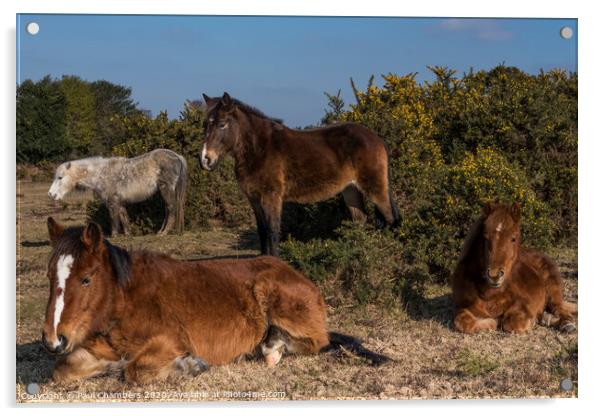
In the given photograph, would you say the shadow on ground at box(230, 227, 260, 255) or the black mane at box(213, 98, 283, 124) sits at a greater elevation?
the black mane at box(213, 98, 283, 124)

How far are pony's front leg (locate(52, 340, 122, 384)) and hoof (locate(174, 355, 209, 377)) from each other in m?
0.39

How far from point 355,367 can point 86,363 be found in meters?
1.91

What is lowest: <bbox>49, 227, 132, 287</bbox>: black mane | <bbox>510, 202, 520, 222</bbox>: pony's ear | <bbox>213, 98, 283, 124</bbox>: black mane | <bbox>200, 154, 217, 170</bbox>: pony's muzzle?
<bbox>49, 227, 132, 287</bbox>: black mane

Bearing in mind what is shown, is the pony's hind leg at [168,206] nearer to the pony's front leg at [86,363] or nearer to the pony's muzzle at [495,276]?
the pony's front leg at [86,363]

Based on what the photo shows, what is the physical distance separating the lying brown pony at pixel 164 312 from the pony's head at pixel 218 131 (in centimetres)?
202

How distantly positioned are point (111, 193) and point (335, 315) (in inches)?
129

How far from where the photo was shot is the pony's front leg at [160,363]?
17.6 feet

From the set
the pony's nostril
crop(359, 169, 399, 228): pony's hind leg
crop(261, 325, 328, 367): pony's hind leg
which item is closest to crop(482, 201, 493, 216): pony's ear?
crop(261, 325, 328, 367): pony's hind leg

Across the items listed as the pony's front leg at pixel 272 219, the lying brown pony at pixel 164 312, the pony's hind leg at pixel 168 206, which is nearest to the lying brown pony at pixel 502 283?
the lying brown pony at pixel 164 312

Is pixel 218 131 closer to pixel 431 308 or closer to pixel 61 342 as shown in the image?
pixel 431 308

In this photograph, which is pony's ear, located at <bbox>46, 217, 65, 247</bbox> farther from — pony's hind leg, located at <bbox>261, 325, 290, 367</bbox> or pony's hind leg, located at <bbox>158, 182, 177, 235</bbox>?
pony's hind leg, located at <bbox>158, 182, 177, 235</bbox>

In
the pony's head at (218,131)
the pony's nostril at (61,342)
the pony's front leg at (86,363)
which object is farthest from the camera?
the pony's head at (218,131)

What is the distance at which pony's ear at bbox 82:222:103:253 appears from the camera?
5.04 m

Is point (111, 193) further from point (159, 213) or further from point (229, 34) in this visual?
point (229, 34)
